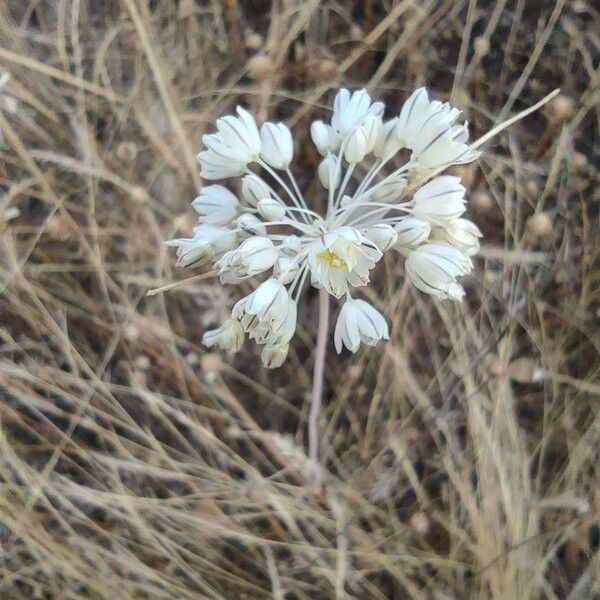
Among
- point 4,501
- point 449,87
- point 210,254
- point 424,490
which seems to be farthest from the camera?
point 449,87

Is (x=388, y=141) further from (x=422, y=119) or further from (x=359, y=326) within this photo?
(x=359, y=326)

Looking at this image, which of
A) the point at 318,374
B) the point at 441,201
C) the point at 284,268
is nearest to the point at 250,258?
the point at 284,268

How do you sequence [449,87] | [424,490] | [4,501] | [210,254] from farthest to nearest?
[449,87] < [424,490] < [4,501] < [210,254]

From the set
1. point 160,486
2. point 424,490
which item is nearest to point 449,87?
point 424,490

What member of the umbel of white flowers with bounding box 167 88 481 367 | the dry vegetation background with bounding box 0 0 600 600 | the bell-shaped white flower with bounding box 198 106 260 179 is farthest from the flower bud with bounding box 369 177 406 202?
the dry vegetation background with bounding box 0 0 600 600

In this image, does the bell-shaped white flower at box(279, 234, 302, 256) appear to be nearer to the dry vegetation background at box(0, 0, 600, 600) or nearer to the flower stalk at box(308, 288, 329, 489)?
the flower stalk at box(308, 288, 329, 489)

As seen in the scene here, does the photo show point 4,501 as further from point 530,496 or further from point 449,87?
point 449,87

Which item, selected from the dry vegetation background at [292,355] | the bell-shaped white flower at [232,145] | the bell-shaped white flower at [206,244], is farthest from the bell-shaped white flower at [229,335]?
the dry vegetation background at [292,355]
